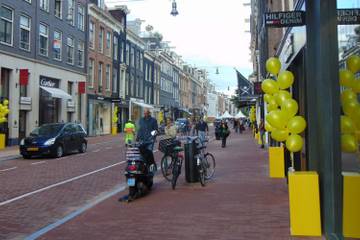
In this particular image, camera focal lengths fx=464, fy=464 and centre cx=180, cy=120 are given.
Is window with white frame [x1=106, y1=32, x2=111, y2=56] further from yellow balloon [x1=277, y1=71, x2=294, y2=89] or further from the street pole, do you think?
the street pole

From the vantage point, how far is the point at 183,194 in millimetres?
10164

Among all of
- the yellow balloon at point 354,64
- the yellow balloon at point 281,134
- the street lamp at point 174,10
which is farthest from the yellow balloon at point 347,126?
the street lamp at point 174,10

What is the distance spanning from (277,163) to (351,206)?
21.2ft

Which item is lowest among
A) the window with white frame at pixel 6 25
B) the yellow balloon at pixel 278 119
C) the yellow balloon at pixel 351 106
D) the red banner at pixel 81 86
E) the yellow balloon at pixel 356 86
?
the yellow balloon at pixel 278 119

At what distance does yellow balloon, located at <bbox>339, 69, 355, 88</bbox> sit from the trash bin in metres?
5.20

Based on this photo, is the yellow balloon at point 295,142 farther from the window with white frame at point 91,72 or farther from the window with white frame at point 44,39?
the window with white frame at point 91,72

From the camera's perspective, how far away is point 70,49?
37312 millimetres

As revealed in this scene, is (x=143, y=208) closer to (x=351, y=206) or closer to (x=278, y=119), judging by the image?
(x=278, y=119)

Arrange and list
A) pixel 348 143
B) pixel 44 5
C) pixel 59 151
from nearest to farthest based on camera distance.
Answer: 1. pixel 348 143
2. pixel 59 151
3. pixel 44 5

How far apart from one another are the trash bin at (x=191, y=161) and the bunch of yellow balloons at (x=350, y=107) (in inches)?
202

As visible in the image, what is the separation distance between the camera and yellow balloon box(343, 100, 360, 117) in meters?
6.76

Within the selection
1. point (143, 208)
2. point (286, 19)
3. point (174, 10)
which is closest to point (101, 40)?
point (174, 10)

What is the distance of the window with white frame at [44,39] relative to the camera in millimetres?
31969

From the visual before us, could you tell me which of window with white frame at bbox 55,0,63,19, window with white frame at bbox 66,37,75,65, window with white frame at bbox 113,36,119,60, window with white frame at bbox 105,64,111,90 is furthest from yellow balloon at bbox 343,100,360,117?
window with white frame at bbox 113,36,119,60
